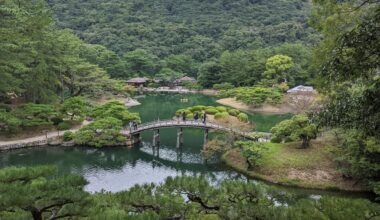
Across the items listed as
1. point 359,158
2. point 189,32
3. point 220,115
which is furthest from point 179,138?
point 189,32

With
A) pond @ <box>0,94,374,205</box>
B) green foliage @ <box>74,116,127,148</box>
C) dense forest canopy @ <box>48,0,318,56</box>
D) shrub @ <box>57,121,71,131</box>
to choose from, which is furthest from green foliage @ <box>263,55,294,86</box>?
shrub @ <box>57,121,71,131</box>

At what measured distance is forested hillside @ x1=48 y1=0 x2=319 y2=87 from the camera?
56781 mm

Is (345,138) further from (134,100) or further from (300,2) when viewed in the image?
(300,2)

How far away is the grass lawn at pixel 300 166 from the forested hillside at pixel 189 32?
28.7m

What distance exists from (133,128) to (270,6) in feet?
245

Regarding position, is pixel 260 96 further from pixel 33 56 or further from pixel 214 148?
pixel 33 56

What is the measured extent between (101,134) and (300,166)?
522 inches

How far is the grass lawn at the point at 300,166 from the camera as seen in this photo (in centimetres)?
1929

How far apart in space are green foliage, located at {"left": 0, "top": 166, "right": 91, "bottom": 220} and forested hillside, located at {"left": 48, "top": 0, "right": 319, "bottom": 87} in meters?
45.4

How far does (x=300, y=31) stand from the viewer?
2808 inches

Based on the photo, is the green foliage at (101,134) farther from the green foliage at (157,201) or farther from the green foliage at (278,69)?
the green foliage at (278,69)

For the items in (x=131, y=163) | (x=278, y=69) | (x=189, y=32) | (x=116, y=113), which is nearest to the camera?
(x=131, y=163)

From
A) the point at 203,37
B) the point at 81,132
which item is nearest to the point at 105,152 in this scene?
the point at 81,132

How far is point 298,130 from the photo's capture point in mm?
21922
